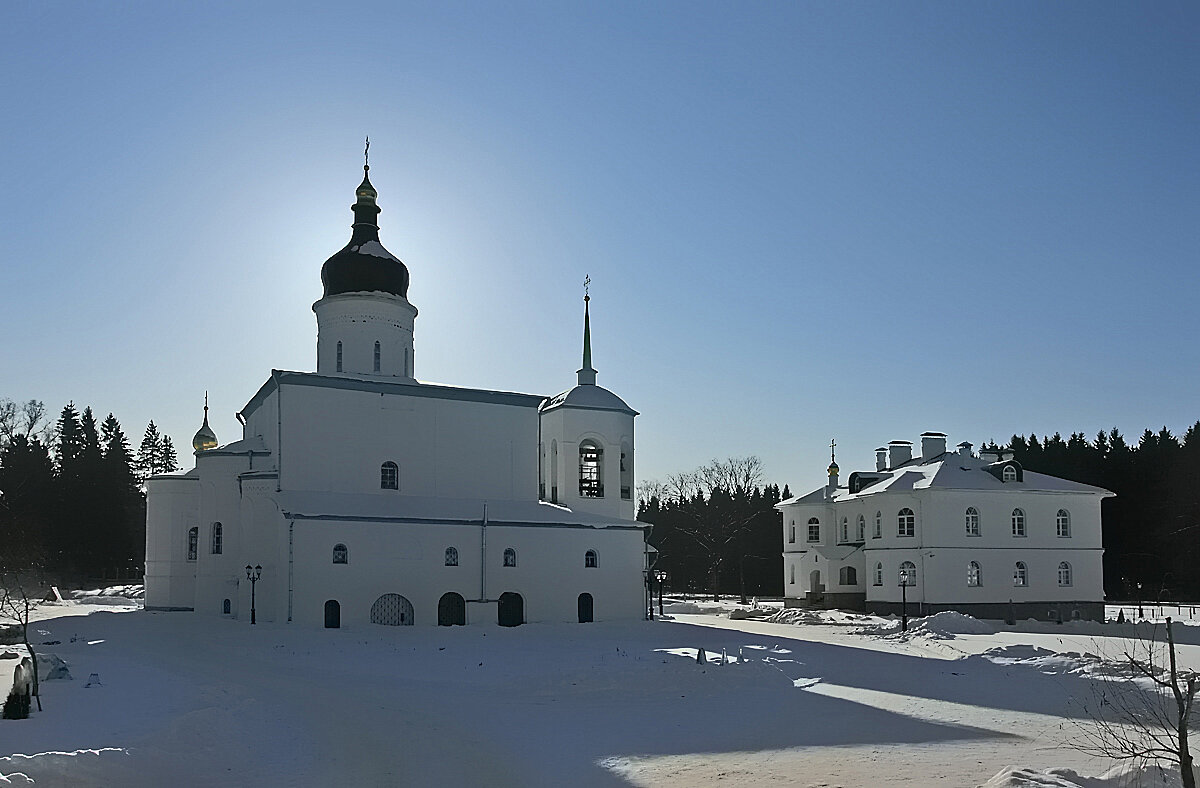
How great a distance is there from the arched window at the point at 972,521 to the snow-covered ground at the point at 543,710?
41.0 feet

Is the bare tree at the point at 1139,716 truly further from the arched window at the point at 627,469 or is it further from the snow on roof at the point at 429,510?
the arched window at the point at 627,469

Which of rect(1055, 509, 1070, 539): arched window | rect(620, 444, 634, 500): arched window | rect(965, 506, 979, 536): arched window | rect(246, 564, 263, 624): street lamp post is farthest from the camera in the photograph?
rect(1055, 509, 1070, 539): arched window

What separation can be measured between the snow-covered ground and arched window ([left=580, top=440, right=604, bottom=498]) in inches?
389

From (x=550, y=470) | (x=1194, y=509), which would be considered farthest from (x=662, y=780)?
(x=1194, y=509)

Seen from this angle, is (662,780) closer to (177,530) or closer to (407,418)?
(407,418)

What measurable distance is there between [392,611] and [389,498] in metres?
3.89

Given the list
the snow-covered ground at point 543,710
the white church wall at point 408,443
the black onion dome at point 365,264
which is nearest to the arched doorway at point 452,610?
the snow-covered ground at point 543,710

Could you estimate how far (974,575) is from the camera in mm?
43031

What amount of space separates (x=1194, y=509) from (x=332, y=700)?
5248 centimetres

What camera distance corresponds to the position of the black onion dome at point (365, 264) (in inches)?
1526

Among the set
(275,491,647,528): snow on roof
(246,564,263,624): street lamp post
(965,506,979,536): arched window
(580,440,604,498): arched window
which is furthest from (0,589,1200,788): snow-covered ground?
(965,506,979,536): arched window

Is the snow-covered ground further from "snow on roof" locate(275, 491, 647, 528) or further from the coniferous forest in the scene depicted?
the coniferous forest

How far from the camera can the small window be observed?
141ft

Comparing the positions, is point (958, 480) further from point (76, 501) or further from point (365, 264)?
point (76, 501)
